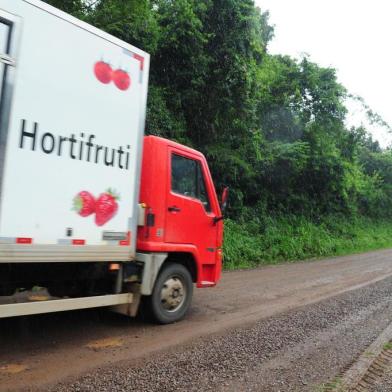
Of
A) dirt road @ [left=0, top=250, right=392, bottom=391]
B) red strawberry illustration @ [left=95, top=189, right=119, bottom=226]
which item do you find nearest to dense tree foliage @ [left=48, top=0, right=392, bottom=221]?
dirt road @ [left=0, top=250, right=392, bottom=391]

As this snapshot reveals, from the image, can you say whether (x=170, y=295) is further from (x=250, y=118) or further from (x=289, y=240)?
(x=289, y=240)

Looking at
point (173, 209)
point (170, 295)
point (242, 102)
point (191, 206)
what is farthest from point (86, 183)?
point (242, 102)

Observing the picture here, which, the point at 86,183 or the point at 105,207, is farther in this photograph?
the point at 105,207

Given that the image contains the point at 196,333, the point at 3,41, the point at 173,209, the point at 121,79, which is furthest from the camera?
the point at 173,209

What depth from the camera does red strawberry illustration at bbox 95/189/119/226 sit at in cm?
495

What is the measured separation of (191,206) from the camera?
6332 millimetres

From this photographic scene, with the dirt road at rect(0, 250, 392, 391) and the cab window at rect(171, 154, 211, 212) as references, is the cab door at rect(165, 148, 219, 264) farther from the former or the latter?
the dirt road at rect(0, 250, 392, 391)

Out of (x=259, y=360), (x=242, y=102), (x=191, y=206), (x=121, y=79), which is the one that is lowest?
(x=259, y=360)

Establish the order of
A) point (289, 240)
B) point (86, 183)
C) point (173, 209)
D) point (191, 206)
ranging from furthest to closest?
point (289, 240)
point (191, 206)
point (173, 209)
point (86, 183)

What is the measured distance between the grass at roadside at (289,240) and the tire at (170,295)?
6809mm

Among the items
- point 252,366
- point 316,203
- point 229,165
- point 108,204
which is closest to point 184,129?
point 229,165

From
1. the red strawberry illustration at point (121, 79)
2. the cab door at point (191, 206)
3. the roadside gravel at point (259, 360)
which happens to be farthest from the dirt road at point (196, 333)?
the red strawberry illustration at point (121, 79)

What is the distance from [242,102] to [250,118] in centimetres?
104

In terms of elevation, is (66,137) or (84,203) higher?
(66,137)
